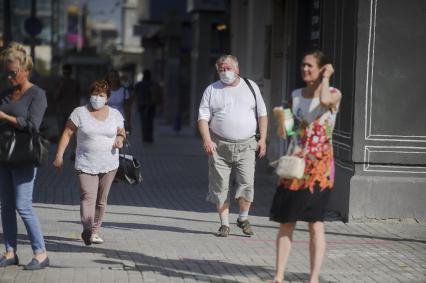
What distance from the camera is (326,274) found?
802cm

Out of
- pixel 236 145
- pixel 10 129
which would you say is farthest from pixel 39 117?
pixel 236 145

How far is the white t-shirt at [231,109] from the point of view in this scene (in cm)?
960

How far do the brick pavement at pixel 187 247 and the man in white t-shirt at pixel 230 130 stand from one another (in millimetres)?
474

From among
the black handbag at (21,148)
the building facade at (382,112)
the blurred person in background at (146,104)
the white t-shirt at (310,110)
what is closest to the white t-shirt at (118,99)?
the building facade at (382,112)

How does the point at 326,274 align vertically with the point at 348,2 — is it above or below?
below

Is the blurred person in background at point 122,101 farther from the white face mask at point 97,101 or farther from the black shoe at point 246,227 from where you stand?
the white face mask at point 97,101

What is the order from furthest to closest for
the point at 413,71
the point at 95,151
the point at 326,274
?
the point at 413,71
the point at 95,151
the point at 326,274

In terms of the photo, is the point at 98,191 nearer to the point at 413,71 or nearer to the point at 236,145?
the point at 236,145

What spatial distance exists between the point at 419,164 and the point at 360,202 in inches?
31.4

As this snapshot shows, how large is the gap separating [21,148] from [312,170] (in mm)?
2305

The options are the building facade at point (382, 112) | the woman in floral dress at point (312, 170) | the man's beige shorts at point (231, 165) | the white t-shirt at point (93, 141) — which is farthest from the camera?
the building facade at point (382, 112)

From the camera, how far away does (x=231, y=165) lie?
987cm

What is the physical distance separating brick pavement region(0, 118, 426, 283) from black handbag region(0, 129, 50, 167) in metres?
0.93

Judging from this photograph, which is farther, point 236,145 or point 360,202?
point 360,202
